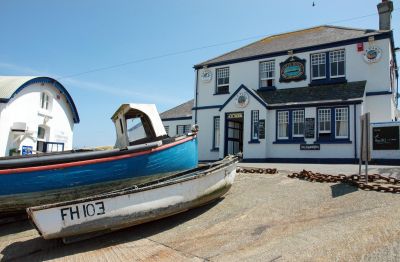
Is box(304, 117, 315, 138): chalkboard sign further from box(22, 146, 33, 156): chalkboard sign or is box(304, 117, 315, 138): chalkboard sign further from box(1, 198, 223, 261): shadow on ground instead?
box(22, 146, 33, 156): chalkboard sign

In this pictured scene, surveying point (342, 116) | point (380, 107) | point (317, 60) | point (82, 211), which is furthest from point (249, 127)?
point (82, 211)

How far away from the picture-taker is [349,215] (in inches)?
233

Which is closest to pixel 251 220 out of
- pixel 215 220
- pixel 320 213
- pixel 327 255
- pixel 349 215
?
pixel 215 220

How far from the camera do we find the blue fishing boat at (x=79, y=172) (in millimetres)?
6984

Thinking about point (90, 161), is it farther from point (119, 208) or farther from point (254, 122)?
point (254, 122)

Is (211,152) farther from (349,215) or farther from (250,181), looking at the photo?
(349,215)

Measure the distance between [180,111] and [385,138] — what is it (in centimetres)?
1716

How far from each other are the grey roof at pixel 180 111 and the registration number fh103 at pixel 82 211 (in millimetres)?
21742

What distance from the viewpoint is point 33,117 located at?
20.9 meters

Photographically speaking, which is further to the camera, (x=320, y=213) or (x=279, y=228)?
(x=320, y=213)

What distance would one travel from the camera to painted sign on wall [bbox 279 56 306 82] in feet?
68.6

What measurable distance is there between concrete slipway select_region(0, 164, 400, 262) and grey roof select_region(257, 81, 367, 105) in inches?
452

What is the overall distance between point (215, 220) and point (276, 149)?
1368cm

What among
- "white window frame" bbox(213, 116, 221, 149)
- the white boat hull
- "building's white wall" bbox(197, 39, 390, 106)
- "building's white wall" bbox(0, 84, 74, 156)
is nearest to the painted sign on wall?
"building's white wall" bbox(197, 39, 390, 106)
